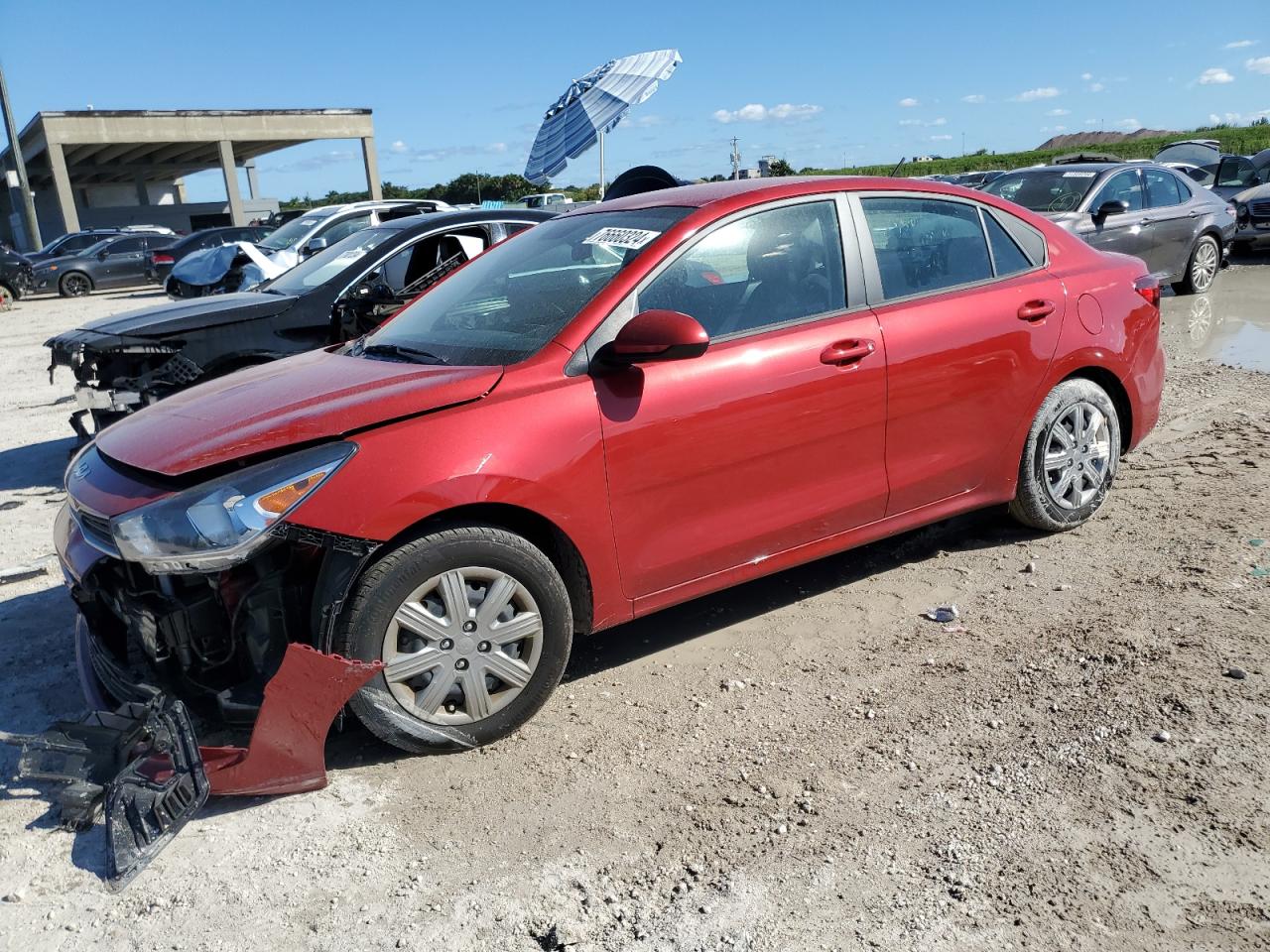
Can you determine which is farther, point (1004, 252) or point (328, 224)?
point (328, 224)

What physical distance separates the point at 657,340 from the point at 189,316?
445cm

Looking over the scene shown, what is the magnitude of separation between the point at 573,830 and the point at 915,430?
7.14 feet

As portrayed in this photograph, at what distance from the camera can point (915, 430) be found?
426 centimetres

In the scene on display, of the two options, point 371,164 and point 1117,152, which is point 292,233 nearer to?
point 371,164

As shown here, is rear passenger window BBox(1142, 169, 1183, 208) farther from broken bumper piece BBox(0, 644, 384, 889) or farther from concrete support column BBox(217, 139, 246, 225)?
Answer: concrete support column BBox(217, 139, 246, 225)

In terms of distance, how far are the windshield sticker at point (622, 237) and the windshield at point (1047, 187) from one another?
8.73 m

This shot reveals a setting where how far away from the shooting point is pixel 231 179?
42875mm

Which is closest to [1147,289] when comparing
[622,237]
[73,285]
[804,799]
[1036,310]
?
[1036,310]

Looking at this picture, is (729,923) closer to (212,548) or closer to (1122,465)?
(212,548)

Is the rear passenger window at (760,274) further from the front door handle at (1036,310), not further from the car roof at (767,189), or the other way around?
the front door handle at (1036,310)

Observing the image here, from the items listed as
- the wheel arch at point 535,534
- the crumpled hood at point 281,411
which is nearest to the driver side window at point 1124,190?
the wheel arch at point 535,534

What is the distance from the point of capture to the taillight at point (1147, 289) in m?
5.10

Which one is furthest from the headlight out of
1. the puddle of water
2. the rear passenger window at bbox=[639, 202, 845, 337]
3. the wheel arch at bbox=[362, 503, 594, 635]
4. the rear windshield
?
the rear windshield

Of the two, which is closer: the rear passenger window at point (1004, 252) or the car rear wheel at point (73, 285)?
the rear passenger window at point (1004, 252)
